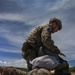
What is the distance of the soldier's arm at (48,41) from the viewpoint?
1123cm

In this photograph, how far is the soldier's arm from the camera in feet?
36.9

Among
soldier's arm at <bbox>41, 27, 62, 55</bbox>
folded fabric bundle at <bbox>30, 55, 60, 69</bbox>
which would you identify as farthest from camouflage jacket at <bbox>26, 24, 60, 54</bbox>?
folded fabric bundle at <bbox>30, 55, 60, 69</bbox>

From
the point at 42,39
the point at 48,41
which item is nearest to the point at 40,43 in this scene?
the point at 42,39

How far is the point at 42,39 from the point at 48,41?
262 millimetres

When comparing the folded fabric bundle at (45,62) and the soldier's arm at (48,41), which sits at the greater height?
the soldier's arm at (48,41)

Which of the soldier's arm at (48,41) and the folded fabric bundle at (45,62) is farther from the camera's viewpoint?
the soldier's arm at (48,41)

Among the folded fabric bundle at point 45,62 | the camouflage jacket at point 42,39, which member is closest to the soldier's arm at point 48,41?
the camouflage jacket at point 42,39

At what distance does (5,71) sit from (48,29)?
210 centimetres

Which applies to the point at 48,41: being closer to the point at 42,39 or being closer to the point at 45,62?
the point at 42,39

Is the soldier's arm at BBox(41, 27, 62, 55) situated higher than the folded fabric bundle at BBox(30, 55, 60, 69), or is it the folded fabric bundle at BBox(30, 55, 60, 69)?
the soldier's arm at BBox(41, 27, 62, 55)

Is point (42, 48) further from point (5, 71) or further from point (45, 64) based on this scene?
point (5, 71)

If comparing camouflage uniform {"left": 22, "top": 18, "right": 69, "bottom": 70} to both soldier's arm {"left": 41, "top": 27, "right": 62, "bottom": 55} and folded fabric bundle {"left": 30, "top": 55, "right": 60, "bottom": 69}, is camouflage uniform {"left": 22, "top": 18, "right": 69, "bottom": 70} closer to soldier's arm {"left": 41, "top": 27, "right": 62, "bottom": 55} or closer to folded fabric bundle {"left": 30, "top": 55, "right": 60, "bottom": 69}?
soldier's arm {"left": 41, "top": 27, "right": 62, "bottom": 55}

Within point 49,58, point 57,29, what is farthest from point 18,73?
point 57,29

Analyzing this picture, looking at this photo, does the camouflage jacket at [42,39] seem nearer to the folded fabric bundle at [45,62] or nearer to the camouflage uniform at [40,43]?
the camouflage uniform at [40,43]
